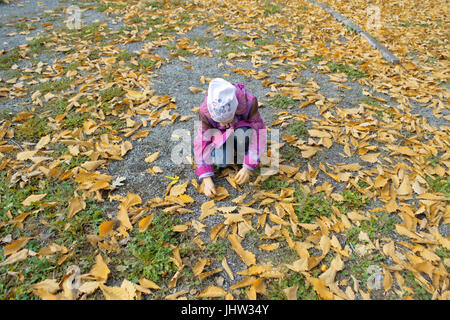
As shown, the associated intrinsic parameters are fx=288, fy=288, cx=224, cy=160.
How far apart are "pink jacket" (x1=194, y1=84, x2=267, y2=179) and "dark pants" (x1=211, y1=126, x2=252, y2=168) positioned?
0.20 ft

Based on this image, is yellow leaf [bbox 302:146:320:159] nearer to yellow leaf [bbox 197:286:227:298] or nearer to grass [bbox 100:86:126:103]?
yellow leaf [bbox 197:286:227:298]

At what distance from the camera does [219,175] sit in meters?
2.26

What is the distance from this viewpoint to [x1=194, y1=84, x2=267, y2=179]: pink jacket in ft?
6.75

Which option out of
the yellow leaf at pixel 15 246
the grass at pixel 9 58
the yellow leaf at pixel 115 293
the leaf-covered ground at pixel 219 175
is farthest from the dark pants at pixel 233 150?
the grass at pixel 9 58

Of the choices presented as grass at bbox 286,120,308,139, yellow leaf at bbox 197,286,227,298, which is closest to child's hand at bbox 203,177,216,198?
yellow leaf at bbox 197,286,227,298

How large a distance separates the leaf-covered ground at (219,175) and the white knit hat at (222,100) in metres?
0.60

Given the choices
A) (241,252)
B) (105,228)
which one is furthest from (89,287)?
(241,252)

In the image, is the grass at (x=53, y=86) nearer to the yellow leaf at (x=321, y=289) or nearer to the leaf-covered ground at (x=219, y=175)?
the leaf-covered ground at (x=219, y=175)

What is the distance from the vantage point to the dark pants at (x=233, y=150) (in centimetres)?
218

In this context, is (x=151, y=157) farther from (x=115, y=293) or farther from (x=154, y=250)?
(x=115, y=293)

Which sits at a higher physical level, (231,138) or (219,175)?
(231,138)

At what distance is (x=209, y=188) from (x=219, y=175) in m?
0.21
